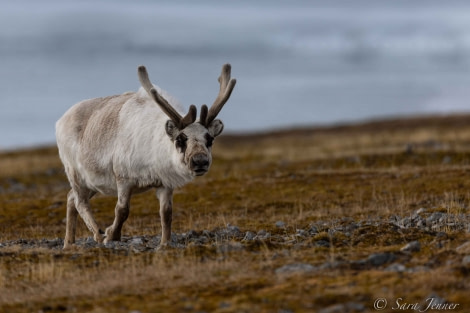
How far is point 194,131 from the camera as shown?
14.9 metres

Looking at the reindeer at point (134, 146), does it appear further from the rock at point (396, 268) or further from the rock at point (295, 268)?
the rock at point (396, 268)

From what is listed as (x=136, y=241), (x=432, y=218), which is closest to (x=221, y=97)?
(x=136, y=241)

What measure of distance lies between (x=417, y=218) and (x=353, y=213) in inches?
199

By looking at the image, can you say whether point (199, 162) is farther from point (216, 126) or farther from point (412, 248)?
point (412, 248)

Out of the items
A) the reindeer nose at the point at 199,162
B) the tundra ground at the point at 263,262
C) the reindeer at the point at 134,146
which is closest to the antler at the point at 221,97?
the reindeer at the point at 134,146

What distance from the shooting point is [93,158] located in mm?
16891

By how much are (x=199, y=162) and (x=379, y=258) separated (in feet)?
12.1

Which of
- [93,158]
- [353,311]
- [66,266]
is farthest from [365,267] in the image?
[93,158]

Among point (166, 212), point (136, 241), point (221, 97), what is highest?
point (221, 97)

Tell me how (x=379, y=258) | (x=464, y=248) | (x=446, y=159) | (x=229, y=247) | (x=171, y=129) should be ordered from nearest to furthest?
1. (x=379, y=258)
2. (x=464, y=248)
3. (x=229, y=247)
4. (x=171, y=129)
5. (x=446, y=159)

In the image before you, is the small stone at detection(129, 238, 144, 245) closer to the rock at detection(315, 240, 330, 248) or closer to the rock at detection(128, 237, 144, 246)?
the rock at detection(128, 237, 144, 246)

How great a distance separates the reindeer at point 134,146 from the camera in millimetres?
14938

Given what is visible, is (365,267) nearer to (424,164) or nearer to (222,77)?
(222,77)

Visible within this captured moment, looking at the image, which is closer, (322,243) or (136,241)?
(322,243)
